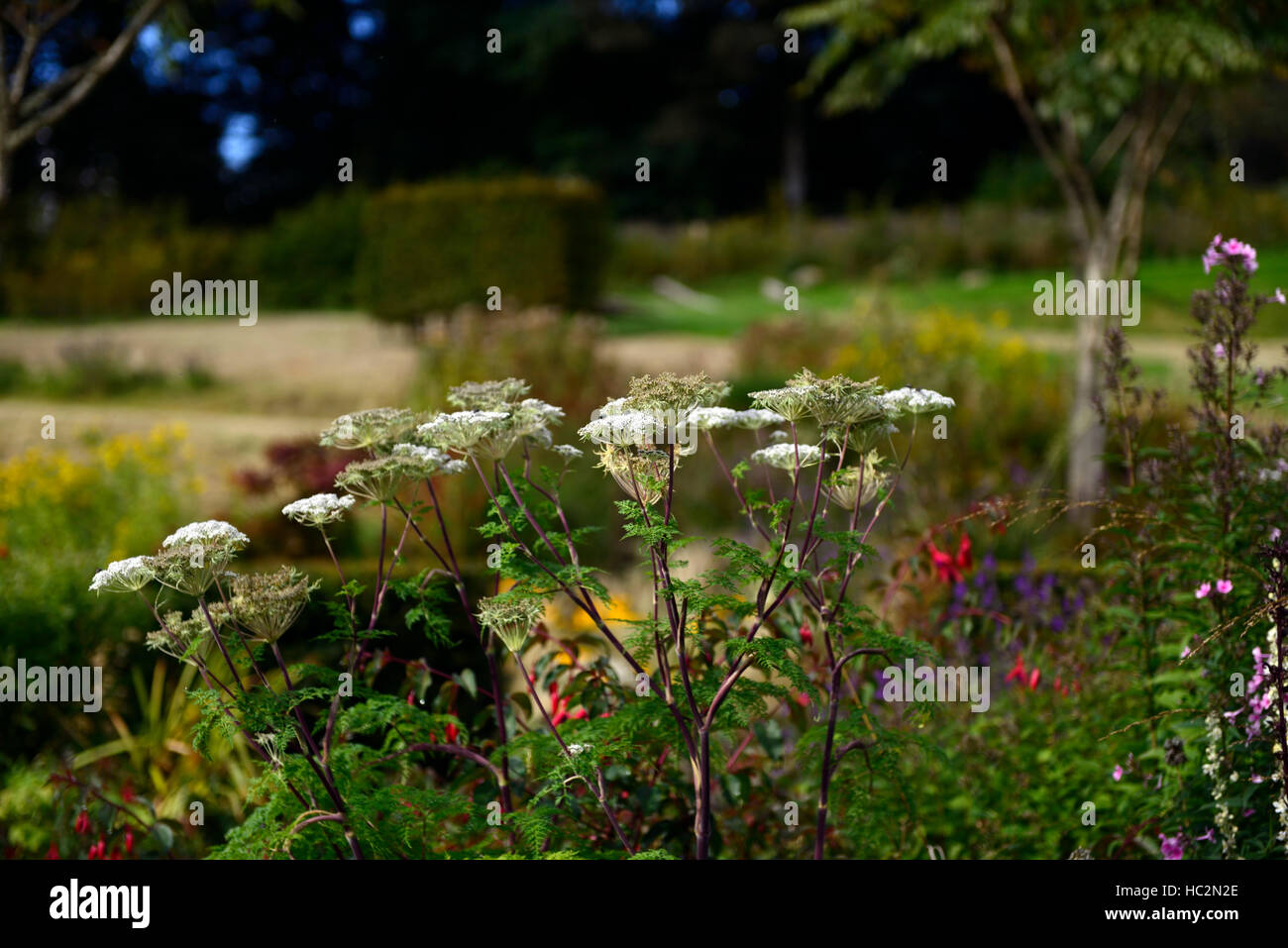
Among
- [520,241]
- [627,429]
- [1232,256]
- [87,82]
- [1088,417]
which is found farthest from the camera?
[520,241]

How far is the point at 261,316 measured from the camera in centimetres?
1728

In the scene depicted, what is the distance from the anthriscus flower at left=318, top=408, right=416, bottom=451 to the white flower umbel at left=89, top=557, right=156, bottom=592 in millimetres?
397

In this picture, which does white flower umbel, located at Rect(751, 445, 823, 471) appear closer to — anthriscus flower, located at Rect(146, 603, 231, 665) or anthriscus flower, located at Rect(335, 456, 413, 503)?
anthriscus flower, located at Rect(335, 456, 413, 503)

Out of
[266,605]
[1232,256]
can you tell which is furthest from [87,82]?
[1232,256]

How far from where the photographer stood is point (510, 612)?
86.0 inches

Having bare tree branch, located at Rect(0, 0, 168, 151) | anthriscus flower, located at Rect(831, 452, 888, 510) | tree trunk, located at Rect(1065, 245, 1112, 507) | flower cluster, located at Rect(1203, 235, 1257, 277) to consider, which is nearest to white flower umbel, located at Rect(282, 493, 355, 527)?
anthriscus flower, located at Rect(831, 452, 888, 510)

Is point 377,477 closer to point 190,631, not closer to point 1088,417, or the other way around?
point 190,631

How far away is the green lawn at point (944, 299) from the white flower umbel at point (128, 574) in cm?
1221

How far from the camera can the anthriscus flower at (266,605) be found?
213cm

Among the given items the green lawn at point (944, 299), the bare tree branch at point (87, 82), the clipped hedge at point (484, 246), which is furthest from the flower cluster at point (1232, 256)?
the clipped hedge at point (484, 246)

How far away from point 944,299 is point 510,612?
15.8 m

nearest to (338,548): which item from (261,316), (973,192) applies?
(261,316)

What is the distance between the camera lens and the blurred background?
6.08 metres
